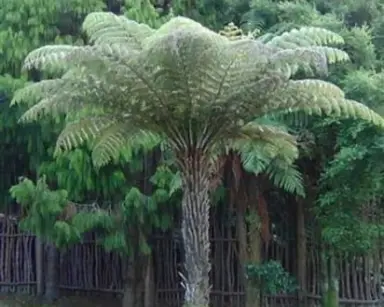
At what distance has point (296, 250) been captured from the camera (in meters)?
11.2

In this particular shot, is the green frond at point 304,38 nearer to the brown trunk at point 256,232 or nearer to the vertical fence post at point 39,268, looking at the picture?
the brown trunk at point 256,232

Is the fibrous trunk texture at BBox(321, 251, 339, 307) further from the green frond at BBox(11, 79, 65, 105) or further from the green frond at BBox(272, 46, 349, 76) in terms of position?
the green frond at BBox(11, 79, 65, 105)

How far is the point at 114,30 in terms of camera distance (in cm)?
806

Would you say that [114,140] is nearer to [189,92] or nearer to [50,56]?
[189,92]

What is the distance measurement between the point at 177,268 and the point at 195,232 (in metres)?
3.92

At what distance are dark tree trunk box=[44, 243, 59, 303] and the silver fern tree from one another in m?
4.47

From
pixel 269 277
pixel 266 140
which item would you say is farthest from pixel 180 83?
pixel 269 277

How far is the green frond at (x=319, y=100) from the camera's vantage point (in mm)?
7801

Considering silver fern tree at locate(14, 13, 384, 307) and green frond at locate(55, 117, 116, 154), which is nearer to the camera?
silver fern tree at locate(14, 13, 384, 307)

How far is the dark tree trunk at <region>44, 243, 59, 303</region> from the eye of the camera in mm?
12542

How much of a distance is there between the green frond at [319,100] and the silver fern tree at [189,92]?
0.01 meters

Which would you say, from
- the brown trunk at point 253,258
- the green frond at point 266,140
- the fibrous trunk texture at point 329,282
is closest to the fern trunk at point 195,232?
the green frond at point 266,140

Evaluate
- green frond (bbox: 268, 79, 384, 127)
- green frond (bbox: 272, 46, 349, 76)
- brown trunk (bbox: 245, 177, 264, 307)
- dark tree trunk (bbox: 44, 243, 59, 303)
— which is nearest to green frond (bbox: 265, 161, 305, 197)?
brown trunk (bbox: 245, 177, 264, 307)

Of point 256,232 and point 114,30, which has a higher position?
point 114,30
